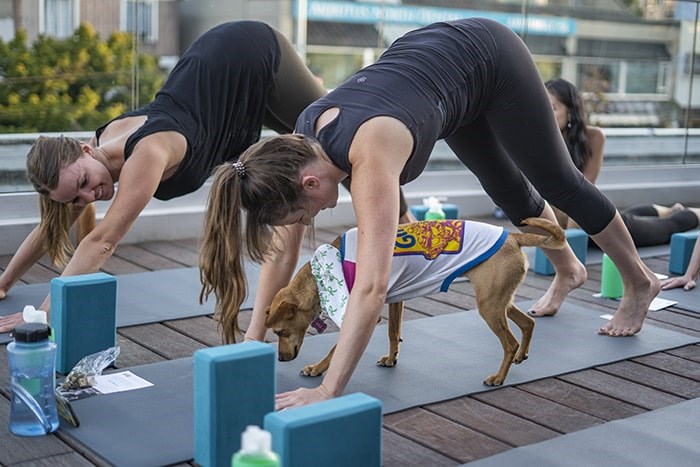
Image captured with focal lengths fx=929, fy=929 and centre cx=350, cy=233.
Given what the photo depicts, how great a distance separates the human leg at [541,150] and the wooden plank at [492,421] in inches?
29.2

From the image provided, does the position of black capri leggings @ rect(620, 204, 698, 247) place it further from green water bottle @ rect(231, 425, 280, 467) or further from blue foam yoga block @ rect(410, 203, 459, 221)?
green water bottle @ rect(231, 425, 280, 467)

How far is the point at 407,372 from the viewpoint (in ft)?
9.02

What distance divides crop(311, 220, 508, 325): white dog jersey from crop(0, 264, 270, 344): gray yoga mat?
959 mm

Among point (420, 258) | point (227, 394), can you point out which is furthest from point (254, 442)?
point (420, 258)

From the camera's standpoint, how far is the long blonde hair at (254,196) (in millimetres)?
2246

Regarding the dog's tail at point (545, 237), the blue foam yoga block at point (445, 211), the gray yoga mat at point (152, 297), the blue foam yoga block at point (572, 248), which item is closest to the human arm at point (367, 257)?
the dog's tail at point (545, 237)

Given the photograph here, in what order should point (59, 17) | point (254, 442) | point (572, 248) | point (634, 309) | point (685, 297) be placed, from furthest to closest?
point (59, 17)
point (572, 248)
point (685, 297)
point (634, 309)
point (254, 442)

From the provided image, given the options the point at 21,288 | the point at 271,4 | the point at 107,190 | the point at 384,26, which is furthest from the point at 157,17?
the point at 107,190

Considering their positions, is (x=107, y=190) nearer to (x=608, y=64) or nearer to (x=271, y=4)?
(x=271, y=4)

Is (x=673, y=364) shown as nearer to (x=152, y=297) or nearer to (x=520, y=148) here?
(x=520, y=148)

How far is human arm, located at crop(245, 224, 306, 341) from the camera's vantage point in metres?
2.74

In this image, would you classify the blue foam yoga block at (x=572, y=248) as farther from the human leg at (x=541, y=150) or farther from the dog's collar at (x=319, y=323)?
the dog's collar at (x=319, y=323)

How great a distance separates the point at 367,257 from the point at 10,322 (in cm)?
151

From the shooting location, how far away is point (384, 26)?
228 inches
